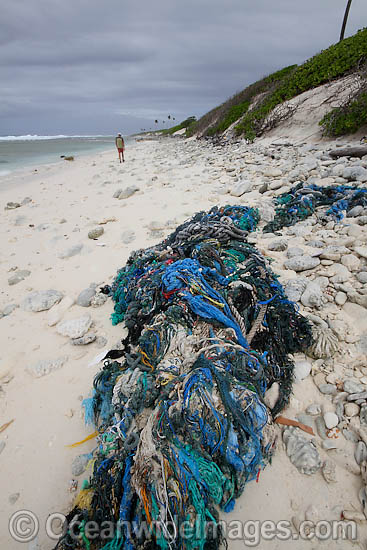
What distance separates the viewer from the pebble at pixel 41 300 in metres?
3.40

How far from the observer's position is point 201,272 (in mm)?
2854

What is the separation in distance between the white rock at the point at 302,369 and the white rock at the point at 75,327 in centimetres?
220

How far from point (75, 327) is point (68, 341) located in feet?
0.57

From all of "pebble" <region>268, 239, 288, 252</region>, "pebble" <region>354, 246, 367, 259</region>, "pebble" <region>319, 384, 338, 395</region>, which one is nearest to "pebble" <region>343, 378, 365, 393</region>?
"pebble" <region>319, 384, 338, 395</region>

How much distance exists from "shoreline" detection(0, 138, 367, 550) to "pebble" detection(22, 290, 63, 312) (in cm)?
8

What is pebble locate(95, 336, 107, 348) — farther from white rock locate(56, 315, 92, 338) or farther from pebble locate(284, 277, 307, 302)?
pebble locate(284, 277, 307, 302)

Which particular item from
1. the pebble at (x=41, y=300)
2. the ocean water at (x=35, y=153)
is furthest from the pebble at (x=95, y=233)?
the ocean water at (x=35, y=153)

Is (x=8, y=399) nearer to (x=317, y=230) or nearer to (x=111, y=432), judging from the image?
(x=111, y=432)

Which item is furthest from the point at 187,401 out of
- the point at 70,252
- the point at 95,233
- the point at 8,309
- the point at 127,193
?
the point at 127,193

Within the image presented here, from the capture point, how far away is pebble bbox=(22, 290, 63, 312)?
3.40 m

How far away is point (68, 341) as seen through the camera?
9.39 ft

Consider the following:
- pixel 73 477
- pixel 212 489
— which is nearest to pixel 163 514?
pixel 212 489

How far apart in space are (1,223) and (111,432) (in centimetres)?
689

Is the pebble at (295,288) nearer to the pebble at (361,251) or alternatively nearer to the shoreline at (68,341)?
the shoreline at (68,341)
